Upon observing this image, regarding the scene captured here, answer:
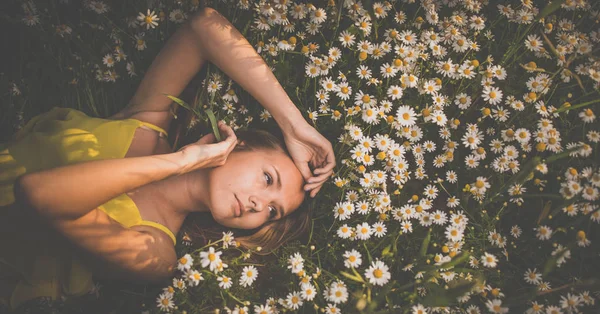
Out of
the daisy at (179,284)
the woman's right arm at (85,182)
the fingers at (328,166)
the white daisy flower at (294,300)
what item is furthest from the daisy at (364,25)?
the daisy at (179,284)

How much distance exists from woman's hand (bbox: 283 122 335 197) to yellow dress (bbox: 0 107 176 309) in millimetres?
781

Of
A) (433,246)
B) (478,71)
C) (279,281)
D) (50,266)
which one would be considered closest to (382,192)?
(433,246)

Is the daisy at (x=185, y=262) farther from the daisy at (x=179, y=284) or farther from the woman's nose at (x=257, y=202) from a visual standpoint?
the woman's nose at (x=257, y=202)

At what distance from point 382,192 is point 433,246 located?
38 centimetres

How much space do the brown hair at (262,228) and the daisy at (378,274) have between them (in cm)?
41

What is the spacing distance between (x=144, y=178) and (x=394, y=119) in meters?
1.35

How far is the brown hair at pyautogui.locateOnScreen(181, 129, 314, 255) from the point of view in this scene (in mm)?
2164

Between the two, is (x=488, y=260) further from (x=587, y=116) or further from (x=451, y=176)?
(x=587, y=116)

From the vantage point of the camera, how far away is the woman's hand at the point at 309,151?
6.95ft

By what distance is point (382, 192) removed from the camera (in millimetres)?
2203

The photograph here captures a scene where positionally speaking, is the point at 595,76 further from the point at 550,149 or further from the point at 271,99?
the point at 271,99

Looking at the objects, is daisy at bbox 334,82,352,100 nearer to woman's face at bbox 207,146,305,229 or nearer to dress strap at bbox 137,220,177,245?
woman's face at bbox 207,146,305,229

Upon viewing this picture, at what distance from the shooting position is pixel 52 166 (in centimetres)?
182

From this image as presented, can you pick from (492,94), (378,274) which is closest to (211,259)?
(378,274)
